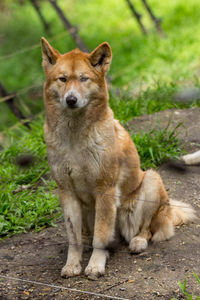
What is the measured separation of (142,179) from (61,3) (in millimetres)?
11982

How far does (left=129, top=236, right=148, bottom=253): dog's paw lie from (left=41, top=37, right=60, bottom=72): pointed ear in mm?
1631

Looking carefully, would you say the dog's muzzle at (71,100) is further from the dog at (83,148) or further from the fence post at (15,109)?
the fence post at (15,109)

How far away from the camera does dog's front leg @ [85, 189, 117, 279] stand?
3842 millimetres

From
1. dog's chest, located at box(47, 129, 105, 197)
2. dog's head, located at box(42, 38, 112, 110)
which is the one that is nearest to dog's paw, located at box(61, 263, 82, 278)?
dog's chest, located at box(47, 129, 105, 197)

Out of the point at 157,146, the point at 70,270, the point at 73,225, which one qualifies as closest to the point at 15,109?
the point at 157,146

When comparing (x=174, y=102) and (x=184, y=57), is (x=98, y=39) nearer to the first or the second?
(x=184, y=57)

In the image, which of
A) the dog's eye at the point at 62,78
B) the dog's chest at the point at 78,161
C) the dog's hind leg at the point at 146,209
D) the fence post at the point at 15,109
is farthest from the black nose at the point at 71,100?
the fence post at the point at 15,109

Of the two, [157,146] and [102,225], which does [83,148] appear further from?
[157,146]

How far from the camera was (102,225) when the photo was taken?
153 inches

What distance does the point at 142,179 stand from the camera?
429cm

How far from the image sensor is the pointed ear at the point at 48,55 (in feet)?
12.6

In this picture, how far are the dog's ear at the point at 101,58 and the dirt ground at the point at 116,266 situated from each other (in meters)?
1.59

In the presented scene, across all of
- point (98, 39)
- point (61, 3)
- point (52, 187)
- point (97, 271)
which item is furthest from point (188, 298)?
point (61, 3)

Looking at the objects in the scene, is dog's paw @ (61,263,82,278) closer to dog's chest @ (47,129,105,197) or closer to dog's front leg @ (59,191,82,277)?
dog's front leg @ (59,191,82,277)
